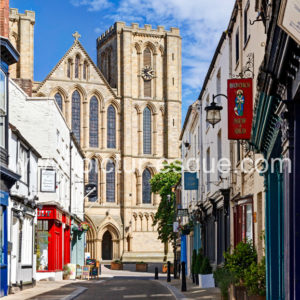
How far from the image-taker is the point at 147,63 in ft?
266

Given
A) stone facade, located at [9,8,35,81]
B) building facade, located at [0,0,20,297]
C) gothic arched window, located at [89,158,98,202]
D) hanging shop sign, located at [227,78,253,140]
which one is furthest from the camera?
gothic arched window, located at [89,158,98,202]

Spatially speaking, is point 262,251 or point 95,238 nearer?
point 262,251

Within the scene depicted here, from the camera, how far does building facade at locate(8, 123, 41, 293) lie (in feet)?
75.3

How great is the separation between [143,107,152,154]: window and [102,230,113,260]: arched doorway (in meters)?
10.4

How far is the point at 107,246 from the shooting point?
76438mm

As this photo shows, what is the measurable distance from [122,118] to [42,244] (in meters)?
45.0

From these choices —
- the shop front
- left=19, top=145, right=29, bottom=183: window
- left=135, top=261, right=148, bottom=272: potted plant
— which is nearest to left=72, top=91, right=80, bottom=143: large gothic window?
left=135, top=261, right=148, bottom=272: potted plant

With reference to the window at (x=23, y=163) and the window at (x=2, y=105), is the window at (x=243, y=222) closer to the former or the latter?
the window at (x=2, y=105)

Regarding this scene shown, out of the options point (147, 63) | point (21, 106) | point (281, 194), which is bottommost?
point (281, 194)

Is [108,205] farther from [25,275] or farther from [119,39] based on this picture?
[25,275]

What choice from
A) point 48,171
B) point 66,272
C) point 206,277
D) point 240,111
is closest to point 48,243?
point 66,272

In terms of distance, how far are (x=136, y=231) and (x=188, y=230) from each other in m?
38.4

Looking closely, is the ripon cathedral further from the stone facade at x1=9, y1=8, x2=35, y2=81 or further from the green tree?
the green tree

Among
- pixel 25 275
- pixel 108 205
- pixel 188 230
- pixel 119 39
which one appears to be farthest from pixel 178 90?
pixel 25 275
